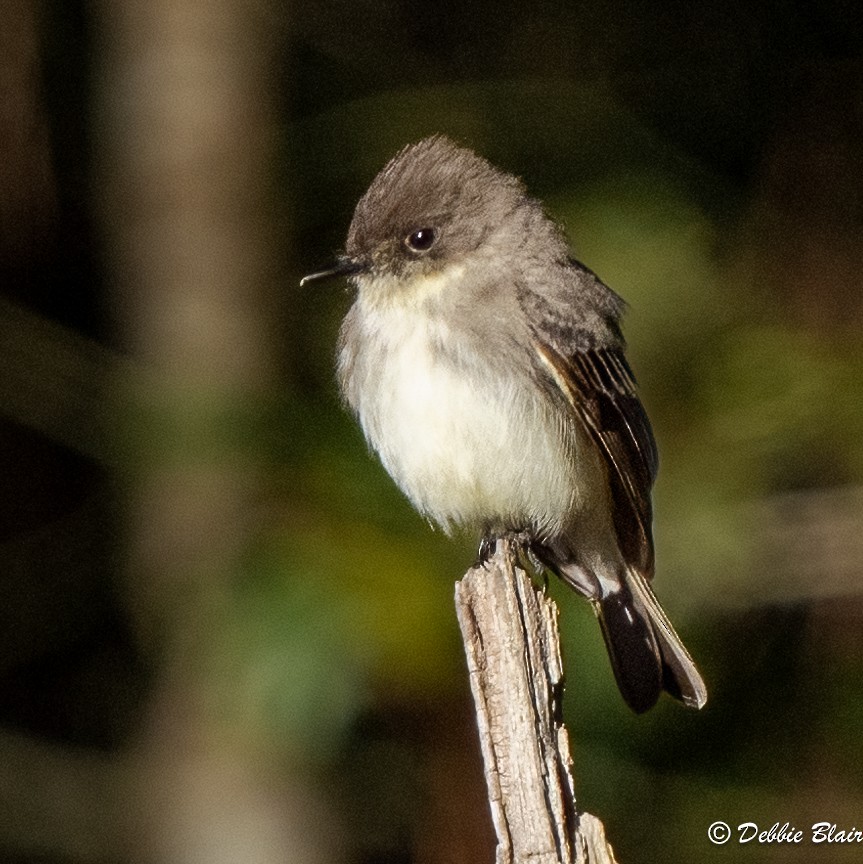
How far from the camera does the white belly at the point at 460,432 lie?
3854mm

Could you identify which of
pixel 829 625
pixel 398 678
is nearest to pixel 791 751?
pixel 829 625

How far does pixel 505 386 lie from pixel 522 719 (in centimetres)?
106

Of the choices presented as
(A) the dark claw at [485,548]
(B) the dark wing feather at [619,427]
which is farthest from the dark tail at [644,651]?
(A) the dark claw at [485,548]

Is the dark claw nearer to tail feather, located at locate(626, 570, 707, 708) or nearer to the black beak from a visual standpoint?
tail feather, located at locate(626, 570, 707, 708)

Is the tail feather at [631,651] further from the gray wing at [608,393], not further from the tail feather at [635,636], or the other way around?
the gray wing at [608,393]

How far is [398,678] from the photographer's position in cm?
472

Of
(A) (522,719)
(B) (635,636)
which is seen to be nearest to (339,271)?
(B) (635,636)

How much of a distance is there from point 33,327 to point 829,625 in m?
2.89

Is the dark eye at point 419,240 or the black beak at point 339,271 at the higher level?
the dark eye at point 419,240

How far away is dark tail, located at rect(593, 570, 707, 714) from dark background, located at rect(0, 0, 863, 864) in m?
0.16

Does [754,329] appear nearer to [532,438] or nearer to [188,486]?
[532,438]

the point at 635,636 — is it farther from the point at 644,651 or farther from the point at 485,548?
the point at 485,548

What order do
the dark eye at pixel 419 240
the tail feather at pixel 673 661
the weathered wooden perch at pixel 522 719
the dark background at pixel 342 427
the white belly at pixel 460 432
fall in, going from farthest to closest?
1. the dark background at pixel 342 427
2. the tail feather at pixel 673 661
3. the dark eye at pixel 419 240
4. the white belly at pixel 460 432
5. the weathered wooden perch at pixel 522 719

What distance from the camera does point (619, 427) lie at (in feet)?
13.9
